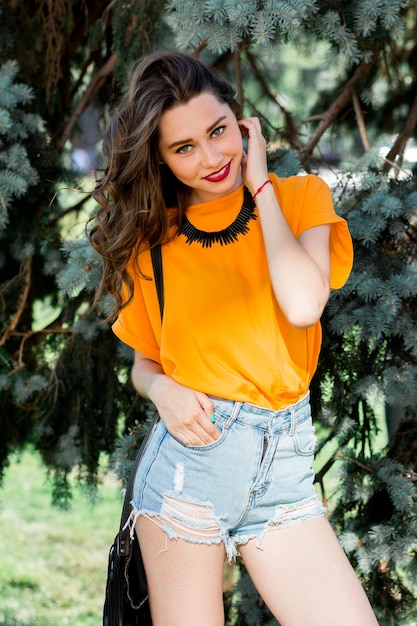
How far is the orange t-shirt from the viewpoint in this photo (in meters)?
2.05

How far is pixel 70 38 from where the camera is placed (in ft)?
12.8

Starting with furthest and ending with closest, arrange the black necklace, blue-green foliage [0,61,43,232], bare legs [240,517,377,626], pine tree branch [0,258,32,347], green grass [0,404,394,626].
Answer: green grass [0,404,394,626]
pine tree branch [0,258,32,347]
blue-green foliage [0,61,43,232]
the black necklace
bare legs [240,517,377,626]

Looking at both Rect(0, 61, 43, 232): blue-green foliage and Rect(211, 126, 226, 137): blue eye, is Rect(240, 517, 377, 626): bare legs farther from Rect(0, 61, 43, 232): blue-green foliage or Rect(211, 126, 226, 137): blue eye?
Rect(0, 61, 43, 232): blue-green foliage

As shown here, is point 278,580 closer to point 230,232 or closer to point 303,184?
point 230,232

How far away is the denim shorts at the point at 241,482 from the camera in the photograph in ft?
6.59

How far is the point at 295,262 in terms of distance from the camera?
1988 mm

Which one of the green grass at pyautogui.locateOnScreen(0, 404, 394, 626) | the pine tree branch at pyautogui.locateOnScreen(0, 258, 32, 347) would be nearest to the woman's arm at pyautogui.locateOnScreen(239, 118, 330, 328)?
the green grass at pyautogui.locateOnScreen(0, 404, 394, 626)

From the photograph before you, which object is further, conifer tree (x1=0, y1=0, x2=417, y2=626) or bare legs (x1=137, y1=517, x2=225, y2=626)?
conifer tree (x1=0, y1=0, x2=417, y2=626)

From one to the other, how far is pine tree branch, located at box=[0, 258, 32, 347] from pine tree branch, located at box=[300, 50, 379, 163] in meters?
1.26

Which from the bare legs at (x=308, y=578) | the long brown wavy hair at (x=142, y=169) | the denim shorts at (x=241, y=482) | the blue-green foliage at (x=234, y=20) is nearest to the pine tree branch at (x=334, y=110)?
the blue-green foliage at (x=234, y=20)

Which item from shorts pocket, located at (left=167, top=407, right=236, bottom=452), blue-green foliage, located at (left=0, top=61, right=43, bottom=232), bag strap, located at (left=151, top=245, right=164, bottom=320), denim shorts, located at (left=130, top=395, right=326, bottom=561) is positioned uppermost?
blue-green foliage, located at (left=0, top=61, right=43, bottom=232)

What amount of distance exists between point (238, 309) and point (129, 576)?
75 centimetres

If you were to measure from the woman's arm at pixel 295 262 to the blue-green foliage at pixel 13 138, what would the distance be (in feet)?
4.38

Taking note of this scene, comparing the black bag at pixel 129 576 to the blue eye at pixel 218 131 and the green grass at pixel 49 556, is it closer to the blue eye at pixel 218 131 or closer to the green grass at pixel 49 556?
the blue eye at pixel 218 131
